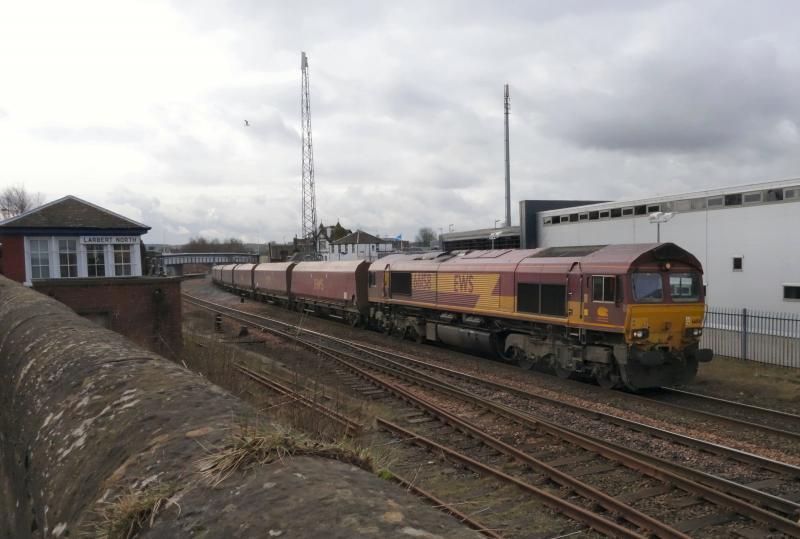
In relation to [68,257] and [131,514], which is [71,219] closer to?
[68,257]

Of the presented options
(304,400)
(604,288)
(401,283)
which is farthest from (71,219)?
(604,288)

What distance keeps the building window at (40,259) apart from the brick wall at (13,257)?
0.42 m

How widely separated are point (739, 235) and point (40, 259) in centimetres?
3110

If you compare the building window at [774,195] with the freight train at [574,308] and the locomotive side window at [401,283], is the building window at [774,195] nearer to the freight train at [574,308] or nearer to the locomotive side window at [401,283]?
the freight train at [574,308]

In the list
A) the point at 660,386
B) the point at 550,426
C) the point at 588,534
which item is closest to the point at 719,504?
the point at 588,534

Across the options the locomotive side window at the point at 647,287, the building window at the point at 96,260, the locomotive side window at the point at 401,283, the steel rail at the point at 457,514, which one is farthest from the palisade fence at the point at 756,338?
the building window at the point at 96,260

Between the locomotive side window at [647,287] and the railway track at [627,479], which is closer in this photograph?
the railway track at [627,479]

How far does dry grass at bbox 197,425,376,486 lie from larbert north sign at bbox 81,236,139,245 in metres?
28.0

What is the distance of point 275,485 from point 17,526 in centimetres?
271

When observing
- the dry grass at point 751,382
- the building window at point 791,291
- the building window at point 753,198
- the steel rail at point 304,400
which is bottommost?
the dry grass at point 751,382

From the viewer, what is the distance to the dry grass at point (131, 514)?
1980mm

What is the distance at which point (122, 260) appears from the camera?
27.9m

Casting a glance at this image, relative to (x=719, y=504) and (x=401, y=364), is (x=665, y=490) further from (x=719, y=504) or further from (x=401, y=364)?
(x=401, y=364)

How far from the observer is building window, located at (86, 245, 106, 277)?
26.8 m
